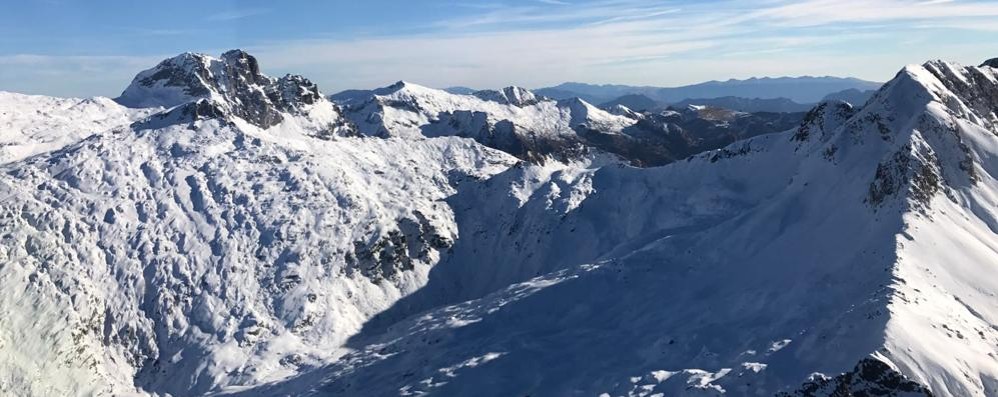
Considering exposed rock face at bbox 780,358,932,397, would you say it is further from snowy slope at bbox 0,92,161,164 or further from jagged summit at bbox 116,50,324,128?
jagged summit at bbox 116,50,324,128

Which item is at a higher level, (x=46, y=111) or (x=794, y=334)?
(x=46, y=111)

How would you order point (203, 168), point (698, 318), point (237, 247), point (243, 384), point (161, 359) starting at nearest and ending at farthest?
point (698, 318) < point (243, 384) < point (161, 359) < point (237, 247) < point (203, 168)

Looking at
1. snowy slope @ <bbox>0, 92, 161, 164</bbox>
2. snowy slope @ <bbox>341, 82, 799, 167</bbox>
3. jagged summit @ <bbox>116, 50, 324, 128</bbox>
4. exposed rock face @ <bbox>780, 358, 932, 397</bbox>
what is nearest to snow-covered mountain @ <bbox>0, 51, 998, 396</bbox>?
exposed rock face @ <bbox>780, 358, 932, 397</bbox>

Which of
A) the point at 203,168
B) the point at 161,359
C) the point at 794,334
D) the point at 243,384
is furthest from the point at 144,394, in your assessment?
the point at 794,334

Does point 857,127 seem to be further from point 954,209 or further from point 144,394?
point 144,394

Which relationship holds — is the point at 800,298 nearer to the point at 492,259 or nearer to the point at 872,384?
the point at 872,384

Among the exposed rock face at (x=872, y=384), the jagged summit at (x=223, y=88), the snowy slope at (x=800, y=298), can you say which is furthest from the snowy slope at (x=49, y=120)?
the exposed rock face at (x=872, y=384)
